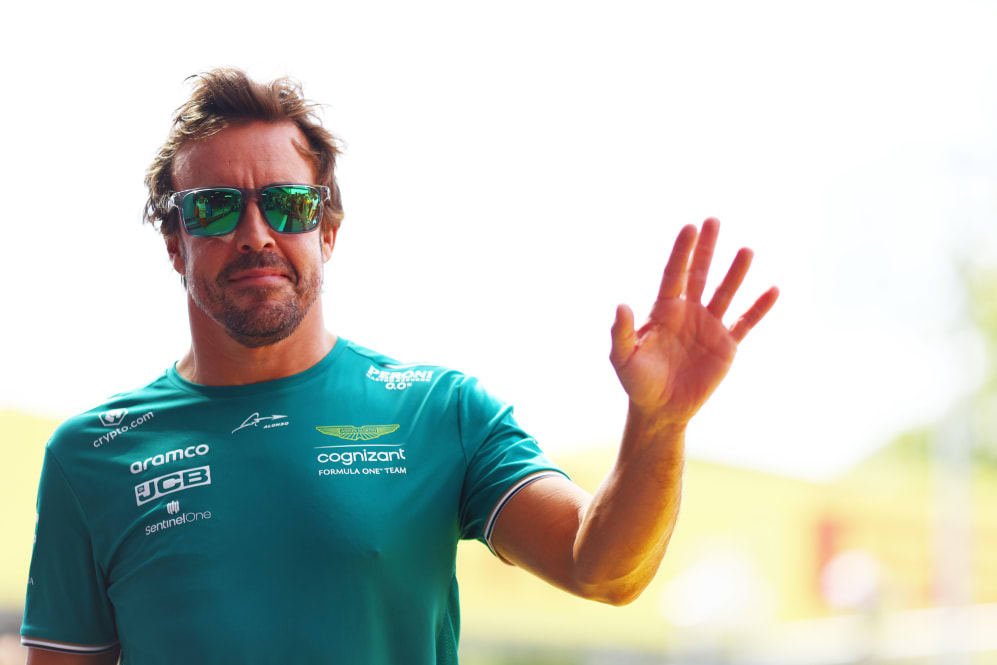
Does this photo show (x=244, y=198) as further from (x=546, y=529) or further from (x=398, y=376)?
(x=546, y=529)

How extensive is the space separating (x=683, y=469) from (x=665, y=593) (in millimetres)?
9402

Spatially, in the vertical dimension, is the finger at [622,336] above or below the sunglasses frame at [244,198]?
below

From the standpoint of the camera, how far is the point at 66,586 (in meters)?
1.67

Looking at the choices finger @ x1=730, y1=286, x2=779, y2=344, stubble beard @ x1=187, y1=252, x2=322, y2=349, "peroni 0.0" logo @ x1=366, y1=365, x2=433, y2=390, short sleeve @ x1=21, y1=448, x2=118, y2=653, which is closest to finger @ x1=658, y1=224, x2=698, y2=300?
finger @ x1=730, y1=286, x2=779, y2=344

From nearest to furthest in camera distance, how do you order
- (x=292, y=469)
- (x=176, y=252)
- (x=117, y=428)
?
(x=292, y=469) → (x=117, y=428) → (x=176, y=252)

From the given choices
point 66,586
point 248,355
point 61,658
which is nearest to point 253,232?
point 248,355

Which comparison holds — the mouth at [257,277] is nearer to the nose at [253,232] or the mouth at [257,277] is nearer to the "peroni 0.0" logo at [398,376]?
the nose at [253,232]

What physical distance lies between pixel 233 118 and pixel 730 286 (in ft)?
3.07

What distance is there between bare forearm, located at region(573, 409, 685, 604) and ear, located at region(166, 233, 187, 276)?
0.93 m

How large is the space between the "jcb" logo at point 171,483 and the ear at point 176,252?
411mm

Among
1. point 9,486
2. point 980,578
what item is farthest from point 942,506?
point 9,486

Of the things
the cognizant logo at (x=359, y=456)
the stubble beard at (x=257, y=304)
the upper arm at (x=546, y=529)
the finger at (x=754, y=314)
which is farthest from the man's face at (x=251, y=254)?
the finger at (x=754, y=314)

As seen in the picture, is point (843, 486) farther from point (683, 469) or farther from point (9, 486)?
point (683, 469)

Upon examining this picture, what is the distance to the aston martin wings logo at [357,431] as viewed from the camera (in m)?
1.67
